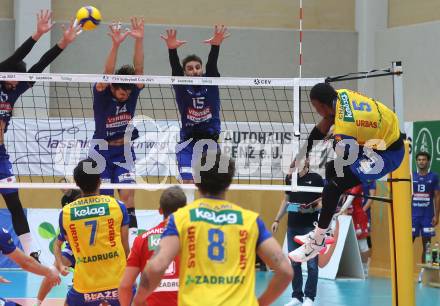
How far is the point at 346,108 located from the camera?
8781mm

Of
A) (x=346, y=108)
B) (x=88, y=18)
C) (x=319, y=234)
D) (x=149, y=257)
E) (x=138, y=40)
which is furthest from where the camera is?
(x=138, y=40)

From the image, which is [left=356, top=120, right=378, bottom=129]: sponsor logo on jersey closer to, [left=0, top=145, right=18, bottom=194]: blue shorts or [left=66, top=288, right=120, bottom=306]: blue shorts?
[left=66, top=288, right=120, bottom=306]: blue shorts

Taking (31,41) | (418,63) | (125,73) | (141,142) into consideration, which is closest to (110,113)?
(125,73)

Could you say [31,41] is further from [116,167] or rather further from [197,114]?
[197,114]

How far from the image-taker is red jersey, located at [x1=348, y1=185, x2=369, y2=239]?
18.0 meters

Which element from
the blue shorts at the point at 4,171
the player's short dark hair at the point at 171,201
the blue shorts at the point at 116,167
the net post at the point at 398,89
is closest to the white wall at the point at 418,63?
the net post at the point at 398,89

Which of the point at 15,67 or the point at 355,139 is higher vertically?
the point at 15,67

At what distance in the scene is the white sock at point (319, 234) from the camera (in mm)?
9446

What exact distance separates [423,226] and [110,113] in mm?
8526

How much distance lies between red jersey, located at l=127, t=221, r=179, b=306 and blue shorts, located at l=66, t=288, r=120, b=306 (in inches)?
36.4

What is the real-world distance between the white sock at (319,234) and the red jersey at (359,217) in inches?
332

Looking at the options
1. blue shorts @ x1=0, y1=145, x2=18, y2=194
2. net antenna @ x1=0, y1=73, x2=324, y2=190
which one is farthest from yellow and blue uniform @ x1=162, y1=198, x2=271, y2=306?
net antenna @ x1=0, y1=73, x2=324, y2=190

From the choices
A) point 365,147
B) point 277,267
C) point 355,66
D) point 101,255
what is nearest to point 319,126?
point 365,147

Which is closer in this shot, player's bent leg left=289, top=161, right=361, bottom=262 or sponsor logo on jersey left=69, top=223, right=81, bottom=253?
sponsor logo on jersey left=69, top=223, right=81, bottom=253
